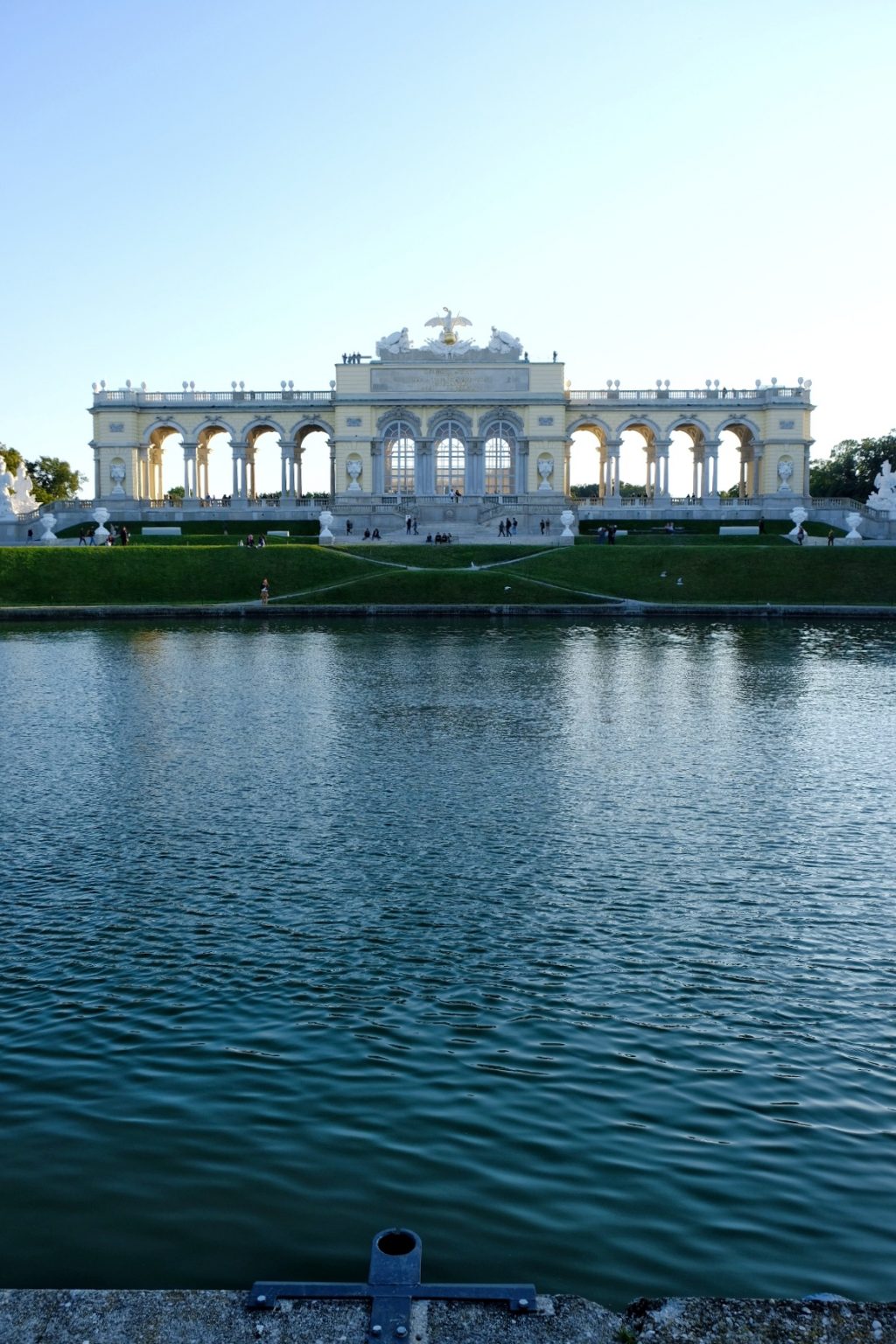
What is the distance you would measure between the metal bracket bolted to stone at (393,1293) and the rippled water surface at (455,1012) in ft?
3.18

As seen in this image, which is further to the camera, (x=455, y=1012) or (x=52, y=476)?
(x=52, y=476)

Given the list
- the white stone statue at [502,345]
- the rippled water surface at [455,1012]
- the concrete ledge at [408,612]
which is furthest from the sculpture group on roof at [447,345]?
the rippled water surface at [455,1012]

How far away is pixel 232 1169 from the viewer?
7965mm

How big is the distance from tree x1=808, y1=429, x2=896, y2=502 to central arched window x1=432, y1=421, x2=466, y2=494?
33.0 metres

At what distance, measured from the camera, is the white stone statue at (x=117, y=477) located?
8919 cm

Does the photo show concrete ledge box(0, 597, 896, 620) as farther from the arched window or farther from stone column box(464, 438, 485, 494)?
the arched window

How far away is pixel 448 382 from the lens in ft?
290

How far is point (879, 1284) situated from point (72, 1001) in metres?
7.19

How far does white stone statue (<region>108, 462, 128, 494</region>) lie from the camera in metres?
89.2

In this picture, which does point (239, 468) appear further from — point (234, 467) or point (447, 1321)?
point (447, 1321)

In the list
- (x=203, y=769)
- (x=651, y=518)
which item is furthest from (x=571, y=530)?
(x=203, y=769)

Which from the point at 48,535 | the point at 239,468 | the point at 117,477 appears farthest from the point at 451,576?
the point at 117,477

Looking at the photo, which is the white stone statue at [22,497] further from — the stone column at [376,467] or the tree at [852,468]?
the tree at [852,468]

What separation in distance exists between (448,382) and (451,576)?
36641 millimetres
